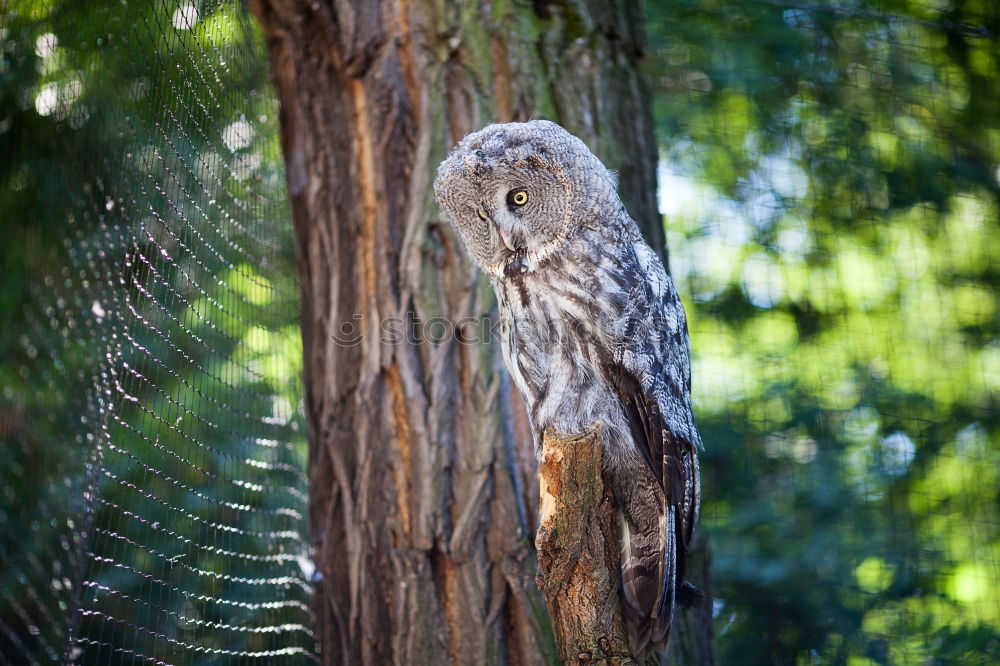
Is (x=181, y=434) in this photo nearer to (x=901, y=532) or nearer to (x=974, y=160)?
(x=901, y=532)

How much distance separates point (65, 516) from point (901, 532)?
2866mm

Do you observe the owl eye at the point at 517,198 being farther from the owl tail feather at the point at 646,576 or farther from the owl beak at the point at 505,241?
the owl tail feather at the point at 646,576

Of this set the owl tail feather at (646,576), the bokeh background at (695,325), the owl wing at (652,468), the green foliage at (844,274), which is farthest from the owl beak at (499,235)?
the green foliage at (844,274)

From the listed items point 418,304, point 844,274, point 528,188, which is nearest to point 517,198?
point 528,188

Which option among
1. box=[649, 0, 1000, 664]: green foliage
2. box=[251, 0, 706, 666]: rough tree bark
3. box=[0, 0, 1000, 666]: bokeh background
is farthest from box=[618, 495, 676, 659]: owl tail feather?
box=[649, 0, 1000, 664]: green foliage

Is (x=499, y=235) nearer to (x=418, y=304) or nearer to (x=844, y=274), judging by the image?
(x=418, y=304)

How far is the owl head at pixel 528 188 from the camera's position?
5.06 feet

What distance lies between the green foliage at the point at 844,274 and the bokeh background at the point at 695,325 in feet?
0.04

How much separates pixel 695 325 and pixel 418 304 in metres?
1.55

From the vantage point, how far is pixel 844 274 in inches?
126

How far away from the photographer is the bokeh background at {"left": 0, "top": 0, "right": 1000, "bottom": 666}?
1960mm

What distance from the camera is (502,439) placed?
1.83 meters

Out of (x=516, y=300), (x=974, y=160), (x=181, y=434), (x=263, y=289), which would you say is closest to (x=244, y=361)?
(x=263, y=289)

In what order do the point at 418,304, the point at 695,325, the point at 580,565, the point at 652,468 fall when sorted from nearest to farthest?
the point at 580,565
the point at 652,468
the point at 418,304
the point at 695,325
